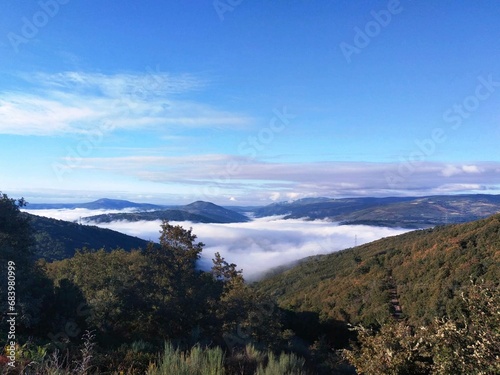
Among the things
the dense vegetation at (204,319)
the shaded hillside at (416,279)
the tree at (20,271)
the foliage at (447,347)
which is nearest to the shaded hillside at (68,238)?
the shaded hillside at (416,279)

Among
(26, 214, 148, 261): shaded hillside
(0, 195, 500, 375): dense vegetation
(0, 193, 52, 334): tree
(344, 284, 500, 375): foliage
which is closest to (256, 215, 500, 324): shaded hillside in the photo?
(0, 195, 500, 375): dense vegetation

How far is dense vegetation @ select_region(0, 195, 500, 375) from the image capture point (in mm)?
6445

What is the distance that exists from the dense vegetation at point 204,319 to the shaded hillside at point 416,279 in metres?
0.25

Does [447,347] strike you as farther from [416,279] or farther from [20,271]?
[416,279]

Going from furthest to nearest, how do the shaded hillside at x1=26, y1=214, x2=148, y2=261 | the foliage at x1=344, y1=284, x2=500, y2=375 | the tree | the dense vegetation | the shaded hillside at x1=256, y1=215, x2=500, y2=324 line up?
the shaded hillside at x1=26, y1=214, x2=148, y2=261
the shaded hillside at x1=256, y1=215, x2=500, y2=324
the tree
the dense vegetation
the foliage at x1=344, y1=284, x2=500, y2=375

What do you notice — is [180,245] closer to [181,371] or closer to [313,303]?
[181,371]

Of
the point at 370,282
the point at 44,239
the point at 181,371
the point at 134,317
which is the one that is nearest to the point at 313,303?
the point at 370,282

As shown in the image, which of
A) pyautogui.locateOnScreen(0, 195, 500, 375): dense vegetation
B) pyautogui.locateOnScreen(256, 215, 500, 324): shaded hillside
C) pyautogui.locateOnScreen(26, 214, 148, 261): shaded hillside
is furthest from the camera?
pyautogui.locateOnScreen(26, 214, 148, 261): shaded hillside

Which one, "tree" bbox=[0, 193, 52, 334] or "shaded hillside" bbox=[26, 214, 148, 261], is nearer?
"tree" bbox=[0, 193, 52, 334]

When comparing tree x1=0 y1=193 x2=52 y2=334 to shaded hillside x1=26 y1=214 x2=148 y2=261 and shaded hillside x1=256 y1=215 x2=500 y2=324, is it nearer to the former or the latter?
shaded hillside x1=256 y1=215 x2=500 y2=324

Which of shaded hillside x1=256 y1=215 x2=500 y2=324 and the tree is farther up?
the tree

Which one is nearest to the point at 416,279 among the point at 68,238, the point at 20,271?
the point at 20,271

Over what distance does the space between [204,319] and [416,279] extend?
126 ft

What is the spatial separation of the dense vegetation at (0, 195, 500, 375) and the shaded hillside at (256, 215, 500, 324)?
0.82ft
